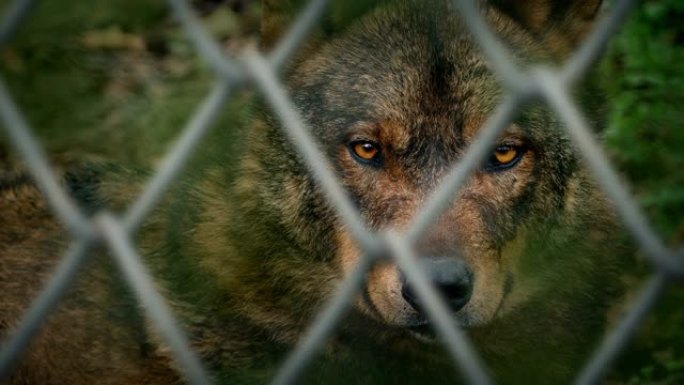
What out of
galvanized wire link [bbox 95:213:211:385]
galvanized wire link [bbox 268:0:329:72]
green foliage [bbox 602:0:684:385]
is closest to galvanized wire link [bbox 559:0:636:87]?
galvanized wire link [bbox 268:0:329:72]

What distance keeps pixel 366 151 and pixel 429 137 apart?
0.78 ft

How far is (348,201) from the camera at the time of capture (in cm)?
167

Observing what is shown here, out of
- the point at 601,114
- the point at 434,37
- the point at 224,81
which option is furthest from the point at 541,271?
the point at 224,81

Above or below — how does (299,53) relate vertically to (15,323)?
above

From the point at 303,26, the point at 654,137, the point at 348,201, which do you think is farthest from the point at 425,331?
the point at 654,137

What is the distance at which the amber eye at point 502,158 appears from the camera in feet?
10.1

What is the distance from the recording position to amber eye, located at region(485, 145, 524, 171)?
3078 millimetres

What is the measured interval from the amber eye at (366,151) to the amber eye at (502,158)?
1.35 ft

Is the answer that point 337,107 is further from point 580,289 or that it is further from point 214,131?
point 580,289

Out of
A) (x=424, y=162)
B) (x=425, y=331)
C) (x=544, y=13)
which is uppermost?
(x=544, y=13)

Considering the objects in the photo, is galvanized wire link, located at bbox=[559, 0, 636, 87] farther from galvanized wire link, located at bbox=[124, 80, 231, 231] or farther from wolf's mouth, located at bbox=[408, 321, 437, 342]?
wolf's mouth, located at bbox=[408, 321, 437, 342]

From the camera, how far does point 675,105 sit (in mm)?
3859

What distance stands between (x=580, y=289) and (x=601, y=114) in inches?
29.2

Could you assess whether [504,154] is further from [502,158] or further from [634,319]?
[634,319]
